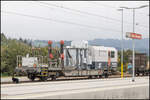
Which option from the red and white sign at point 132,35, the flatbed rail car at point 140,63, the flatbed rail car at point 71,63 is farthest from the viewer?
the flatbed rail car at point 140,63

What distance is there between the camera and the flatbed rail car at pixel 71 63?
91.9ft

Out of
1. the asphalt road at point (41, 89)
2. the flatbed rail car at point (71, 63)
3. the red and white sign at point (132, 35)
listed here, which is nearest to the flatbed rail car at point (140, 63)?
the flatbed rail car at point (71, 63)

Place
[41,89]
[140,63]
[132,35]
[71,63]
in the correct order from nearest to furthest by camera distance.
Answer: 1. [41,89]
2. [132,35]
3. [71,63]
4. [140,63]

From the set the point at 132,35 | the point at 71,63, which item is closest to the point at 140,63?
the point at 71,63

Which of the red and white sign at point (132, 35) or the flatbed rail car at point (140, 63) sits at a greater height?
the red and white sign at point (132, 35)

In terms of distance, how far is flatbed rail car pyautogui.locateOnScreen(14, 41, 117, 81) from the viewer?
28016 millimetres

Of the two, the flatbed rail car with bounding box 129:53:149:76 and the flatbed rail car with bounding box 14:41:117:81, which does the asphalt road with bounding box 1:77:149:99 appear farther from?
the flatbed rail car with bounding box 129:53:149:76

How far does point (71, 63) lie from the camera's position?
105 feet

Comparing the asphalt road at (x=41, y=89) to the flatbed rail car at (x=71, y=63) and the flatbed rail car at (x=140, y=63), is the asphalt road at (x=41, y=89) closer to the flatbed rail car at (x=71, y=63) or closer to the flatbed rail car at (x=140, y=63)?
the flatbed rail car at (x=71, y=63)

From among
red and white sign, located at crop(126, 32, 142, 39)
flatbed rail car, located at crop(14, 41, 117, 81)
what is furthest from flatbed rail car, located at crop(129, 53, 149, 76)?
red and white sign, located at crop(126, 32, 142, 39)

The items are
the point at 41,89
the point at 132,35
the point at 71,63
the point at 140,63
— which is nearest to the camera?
the point at 41,89

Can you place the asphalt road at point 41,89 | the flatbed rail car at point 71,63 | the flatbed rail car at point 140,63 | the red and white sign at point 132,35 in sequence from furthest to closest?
1. the flatbed rail car at point 140,63
2. the flatbed rail car at point 71,63
3. the red and white sign at point 132,35
4. the asphalt road at point 41,89

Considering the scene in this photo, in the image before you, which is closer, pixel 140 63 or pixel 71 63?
pixel 71 63

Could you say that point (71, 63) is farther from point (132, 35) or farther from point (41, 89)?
point (41, 89)
